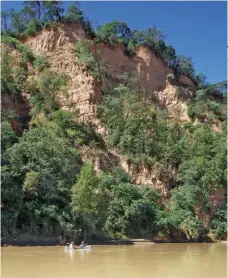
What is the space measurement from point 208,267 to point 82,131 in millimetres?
20797

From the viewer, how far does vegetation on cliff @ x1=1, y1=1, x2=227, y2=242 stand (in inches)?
904

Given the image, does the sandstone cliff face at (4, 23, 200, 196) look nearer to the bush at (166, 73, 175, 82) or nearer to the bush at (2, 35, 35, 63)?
the bush at (166, 73, 175, 82)

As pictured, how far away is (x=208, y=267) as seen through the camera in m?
14.3

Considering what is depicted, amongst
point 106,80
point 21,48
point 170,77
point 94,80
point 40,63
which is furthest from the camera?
point 170,77

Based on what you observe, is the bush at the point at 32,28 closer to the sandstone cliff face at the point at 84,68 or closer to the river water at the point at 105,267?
the sandstone cliff face at the point at 84,68

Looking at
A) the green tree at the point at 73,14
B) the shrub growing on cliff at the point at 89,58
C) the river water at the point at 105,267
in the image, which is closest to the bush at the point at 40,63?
the shrub growing on cliff at the point at 89,58

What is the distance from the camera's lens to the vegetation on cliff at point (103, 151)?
75.3 ft

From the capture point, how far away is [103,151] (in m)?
33.3

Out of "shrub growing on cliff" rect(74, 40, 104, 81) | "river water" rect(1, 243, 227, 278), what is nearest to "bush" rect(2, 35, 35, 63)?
"shrub growing on cliff" rect(74, 40, 104, 81)

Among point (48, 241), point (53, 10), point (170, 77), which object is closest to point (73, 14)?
point (53, 10)

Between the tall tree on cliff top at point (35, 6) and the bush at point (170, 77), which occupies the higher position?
the tall tree on cliff top at point (35, 6)

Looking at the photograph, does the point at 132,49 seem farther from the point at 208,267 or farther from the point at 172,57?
the point at 208,267

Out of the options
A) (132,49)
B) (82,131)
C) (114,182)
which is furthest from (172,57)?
(114,182)

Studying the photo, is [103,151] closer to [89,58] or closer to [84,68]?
[84,68]
